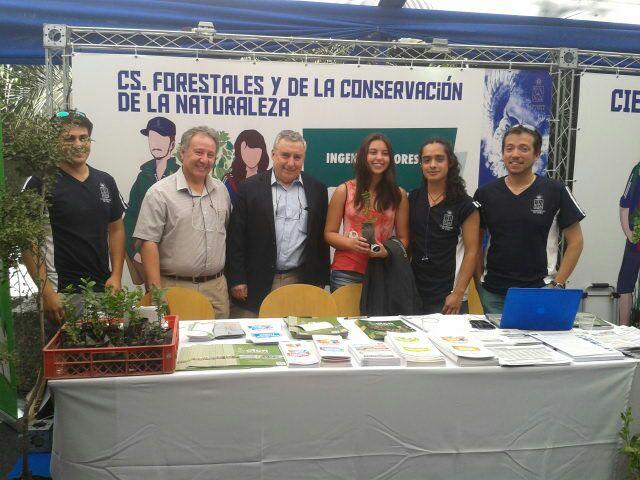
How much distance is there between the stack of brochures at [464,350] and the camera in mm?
1977

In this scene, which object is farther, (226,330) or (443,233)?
(443,233)

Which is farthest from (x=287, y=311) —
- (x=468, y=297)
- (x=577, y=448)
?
(x=577, y=448)

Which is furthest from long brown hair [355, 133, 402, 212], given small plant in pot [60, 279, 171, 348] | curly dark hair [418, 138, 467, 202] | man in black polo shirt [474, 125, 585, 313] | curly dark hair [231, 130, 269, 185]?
small plant in pot [60, 279, 171, 348]

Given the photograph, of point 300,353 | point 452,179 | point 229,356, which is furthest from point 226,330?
point 452,179

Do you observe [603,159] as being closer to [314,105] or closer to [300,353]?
[314,105]

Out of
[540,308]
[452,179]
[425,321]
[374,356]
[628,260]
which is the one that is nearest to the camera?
[374,356]

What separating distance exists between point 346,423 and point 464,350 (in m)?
0.54

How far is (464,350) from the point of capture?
2.06 m

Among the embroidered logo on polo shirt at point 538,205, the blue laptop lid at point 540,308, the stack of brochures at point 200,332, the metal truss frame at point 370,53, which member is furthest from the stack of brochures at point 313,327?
the metal truss frame at point 370,53

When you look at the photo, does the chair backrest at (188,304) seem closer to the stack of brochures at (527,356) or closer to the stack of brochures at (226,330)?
the stack of brochures at (226,330)

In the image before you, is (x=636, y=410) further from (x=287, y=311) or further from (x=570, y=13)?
(x=570, y=13)

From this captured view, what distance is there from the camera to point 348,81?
386 cm

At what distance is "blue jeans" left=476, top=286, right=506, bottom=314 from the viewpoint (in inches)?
123

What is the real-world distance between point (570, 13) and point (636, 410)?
3.22 metres
